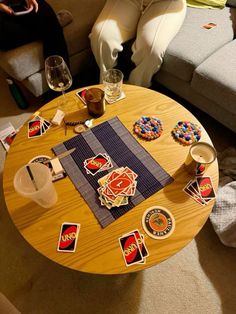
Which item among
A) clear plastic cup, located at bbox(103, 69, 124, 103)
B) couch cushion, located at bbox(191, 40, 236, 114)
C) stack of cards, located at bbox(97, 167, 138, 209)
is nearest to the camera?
stack of cards, located at bbox(97, 167, 138, 209)

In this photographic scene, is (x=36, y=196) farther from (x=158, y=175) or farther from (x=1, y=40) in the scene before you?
(x=1, y=40)

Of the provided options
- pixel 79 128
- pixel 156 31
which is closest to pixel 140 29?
pixel 156 31

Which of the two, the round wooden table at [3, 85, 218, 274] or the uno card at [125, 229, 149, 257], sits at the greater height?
the round wooden table at [3, 85, 218, 274]

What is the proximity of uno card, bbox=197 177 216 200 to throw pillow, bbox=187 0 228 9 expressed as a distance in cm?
142

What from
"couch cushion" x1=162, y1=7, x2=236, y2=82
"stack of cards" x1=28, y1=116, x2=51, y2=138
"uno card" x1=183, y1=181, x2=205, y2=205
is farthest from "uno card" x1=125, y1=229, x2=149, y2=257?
"couch cushion" x1=162, y1=7, x2=236, y2=82

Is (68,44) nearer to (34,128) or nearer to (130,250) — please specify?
(34,128)

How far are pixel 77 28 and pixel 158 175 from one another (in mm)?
1242

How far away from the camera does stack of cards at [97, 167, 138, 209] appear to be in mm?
928

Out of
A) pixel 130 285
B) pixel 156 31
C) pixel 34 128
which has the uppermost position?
pixel 156 31

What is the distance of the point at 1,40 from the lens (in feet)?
5.03

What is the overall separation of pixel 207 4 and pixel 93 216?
1710 mm

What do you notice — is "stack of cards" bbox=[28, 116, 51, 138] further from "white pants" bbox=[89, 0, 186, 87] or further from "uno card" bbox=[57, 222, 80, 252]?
"white pants" bbox=[89, 0, 186, 87]

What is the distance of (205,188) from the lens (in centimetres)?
96

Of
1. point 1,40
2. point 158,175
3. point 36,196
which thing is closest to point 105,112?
point 158,175
